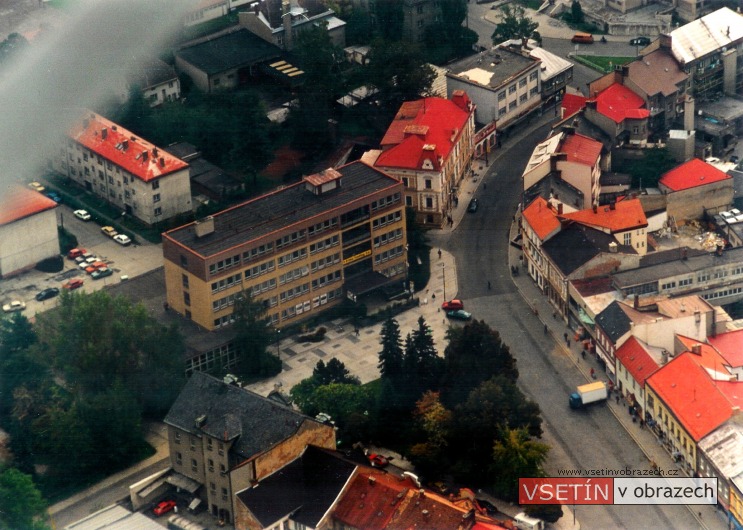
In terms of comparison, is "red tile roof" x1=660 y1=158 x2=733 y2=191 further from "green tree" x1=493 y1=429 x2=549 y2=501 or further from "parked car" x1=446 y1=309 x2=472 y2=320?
"green tree" x1=493 y1=429 x2=549 y2=501

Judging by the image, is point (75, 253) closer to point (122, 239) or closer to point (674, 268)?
point (122, 239)

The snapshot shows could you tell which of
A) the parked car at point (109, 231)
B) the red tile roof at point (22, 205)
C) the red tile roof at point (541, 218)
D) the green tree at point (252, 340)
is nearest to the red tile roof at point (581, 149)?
the red tile roof at point (541, 218)

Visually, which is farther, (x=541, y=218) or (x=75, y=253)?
(x=75, y=253)

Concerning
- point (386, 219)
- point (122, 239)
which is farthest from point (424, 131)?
point (122, 239)

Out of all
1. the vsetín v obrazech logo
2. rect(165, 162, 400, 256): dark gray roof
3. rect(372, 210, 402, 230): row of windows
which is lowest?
the vsetín v obrazech logo

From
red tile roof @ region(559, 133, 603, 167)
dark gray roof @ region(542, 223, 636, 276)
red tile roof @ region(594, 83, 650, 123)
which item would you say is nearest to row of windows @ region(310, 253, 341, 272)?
dark gray roof @ region(542, 223, 636, 276)

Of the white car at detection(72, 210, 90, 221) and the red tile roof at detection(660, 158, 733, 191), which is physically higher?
the red tile roof at detection(660, 158, 733, 191)
